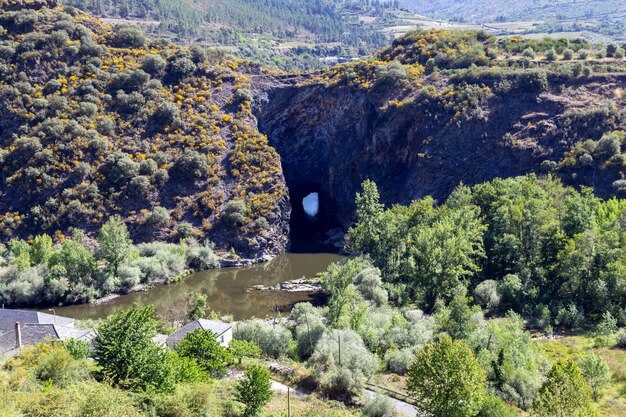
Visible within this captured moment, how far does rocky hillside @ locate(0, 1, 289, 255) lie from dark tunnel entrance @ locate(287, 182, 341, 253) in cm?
427

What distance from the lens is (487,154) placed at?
76.3 meters

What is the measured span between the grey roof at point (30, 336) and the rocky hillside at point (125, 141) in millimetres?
31603

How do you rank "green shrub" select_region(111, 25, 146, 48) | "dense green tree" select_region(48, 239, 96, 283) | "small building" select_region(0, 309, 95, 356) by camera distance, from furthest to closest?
1. "green shrub" select_region(111, 25, 146, 48)
2. "dense green tree" select_region(48, 239, 96, 283)
3. "small building" select_region(0, 309, 95, 356)

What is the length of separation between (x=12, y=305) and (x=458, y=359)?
45.6m

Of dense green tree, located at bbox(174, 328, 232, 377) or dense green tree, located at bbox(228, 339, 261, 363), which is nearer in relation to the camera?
dense green tree, located at bbox(174, 328, 232, 377)

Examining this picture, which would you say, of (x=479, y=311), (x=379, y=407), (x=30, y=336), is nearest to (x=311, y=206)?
(x=479, y=311)

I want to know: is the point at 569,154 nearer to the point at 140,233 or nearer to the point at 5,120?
the point at 140,233

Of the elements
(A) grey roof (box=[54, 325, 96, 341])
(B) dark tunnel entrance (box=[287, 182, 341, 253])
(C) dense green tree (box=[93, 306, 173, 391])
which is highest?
(C) dense green tree (box=[93, 306, 173, 391])

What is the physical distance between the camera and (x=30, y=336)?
37750mm

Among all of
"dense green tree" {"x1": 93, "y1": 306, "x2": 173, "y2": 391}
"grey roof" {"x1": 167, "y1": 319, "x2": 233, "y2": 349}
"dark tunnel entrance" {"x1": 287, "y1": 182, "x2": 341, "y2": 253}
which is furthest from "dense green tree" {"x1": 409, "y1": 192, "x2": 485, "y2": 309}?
"dense green tree" {"x1": 93, "y1": 306, "x2": 173, "y2": 391}

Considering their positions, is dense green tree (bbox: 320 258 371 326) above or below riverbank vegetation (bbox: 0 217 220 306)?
above

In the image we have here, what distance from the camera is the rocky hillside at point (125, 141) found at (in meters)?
70.8

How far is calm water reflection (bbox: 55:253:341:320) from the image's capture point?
189 ft

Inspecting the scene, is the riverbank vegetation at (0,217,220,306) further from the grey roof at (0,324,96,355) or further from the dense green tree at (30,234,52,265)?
the grey roof at (0,324,96,355)
